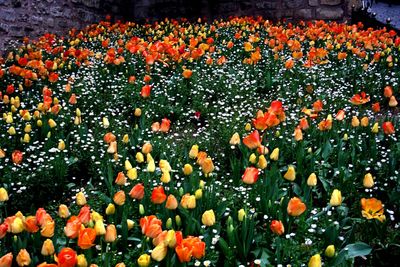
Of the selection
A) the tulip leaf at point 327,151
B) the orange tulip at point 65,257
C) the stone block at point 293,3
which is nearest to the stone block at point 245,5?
the stone block at point 293,3

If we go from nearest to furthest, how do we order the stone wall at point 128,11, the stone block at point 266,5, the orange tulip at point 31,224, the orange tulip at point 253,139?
the orange tulip at point 31,224 → the orange tulip at point 253,139 → the stone wall at point 128,11 → the stone block at point 266,5

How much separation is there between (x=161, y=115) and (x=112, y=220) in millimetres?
1985

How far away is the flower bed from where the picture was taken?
2.22 m

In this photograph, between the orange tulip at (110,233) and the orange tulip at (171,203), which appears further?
the orange tulip at (171,203)

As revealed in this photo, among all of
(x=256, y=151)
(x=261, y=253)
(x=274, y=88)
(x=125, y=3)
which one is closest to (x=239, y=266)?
(x=261, y=253)

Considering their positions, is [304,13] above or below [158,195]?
above

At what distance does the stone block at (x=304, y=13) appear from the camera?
368 inches

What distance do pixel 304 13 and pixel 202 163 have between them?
7.58 meters

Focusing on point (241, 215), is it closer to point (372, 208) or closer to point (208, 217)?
point (208, 217)

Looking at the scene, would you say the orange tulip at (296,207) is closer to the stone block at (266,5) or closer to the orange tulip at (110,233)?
the orange tulip at (110,233)

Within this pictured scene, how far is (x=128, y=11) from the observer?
34.1ft

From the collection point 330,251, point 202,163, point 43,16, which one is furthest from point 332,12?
point 330,251

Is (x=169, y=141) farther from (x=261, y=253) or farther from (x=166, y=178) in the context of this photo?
(x=261, y=253)

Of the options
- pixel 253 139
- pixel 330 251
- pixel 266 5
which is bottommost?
pixel 330 251
